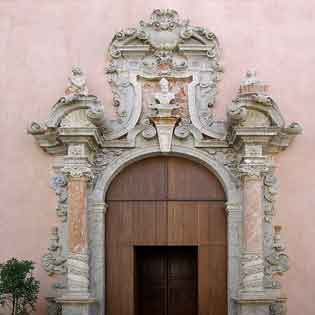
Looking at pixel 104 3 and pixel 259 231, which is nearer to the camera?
pixel 259 231

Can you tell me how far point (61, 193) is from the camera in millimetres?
12398

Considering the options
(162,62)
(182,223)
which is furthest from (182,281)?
(162,62)

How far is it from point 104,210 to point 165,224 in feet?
3.40

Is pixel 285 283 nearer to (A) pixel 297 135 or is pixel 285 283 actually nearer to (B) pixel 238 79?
(A) pixel 297 135

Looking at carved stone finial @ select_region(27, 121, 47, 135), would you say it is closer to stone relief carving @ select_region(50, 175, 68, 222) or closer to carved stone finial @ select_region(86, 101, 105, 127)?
stone relief carving @ select_region(50, 175, 68, 222)

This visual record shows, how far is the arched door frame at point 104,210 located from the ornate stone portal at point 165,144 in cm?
2

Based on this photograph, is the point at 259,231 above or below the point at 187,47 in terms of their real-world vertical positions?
below

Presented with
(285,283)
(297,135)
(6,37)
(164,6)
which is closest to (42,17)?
(6,37)

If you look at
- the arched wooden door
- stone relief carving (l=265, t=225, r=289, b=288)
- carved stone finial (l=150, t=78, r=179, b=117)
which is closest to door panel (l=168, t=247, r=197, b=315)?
the arched wooden door

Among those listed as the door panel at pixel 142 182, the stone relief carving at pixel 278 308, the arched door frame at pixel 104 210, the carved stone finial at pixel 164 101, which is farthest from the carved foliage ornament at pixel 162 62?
the stone relief carving at pixel 278 308

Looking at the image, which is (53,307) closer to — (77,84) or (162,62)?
(77,84)

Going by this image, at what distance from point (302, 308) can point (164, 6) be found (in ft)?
17.9

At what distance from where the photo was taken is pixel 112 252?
495 inches

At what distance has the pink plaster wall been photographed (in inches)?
489
